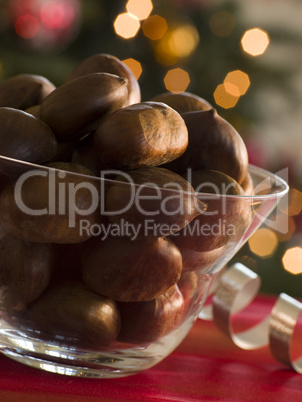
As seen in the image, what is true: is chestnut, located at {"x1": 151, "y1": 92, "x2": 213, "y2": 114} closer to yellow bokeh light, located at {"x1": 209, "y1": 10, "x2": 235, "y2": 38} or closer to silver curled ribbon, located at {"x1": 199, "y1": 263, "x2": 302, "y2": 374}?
silver curled ribbon, located at {"x1": 199, "y1": 263, "x2": 302, "y2": 374}

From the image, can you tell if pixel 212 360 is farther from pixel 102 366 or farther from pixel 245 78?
pixel 245 78

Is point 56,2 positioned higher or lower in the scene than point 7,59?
higher

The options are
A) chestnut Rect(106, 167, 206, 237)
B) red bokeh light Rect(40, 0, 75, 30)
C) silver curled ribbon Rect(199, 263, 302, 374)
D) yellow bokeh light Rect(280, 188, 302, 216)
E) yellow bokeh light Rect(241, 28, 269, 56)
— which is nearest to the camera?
chestnut Rect(106, 167, 206, 237)

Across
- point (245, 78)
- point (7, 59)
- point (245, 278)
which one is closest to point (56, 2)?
point (7, 59)

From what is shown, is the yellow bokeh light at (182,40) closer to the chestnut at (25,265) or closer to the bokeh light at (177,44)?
the bokeh light at (177,44)

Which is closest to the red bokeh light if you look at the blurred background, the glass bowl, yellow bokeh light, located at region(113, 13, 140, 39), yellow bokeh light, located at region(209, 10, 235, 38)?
the blurred background
